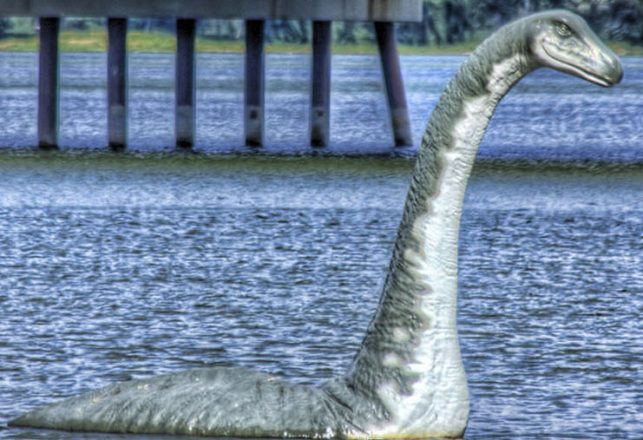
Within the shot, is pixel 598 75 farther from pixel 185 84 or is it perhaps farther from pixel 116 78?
pixel 185 84

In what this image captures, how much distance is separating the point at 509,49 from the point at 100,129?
49.3 m

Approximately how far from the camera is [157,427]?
936cm

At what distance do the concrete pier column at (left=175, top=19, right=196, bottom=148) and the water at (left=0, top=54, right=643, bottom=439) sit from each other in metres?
0.72

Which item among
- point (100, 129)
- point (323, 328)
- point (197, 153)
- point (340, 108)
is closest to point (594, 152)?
point (197, 153)

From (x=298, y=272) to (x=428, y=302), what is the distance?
1027 cm

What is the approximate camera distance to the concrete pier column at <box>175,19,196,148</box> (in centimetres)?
3872

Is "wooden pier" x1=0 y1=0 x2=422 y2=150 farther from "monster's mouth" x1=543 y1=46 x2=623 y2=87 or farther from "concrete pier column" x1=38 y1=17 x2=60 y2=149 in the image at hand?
"monster's mouth" x1=543 y1=46 x2=623 y2=87

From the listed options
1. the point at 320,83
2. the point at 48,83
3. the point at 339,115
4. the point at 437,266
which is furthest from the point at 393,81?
the point at 339,115

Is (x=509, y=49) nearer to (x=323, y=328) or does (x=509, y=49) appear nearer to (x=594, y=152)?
(x=323, y=328)

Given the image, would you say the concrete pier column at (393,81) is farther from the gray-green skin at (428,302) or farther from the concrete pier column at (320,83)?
the gray-green skin at (428,302)

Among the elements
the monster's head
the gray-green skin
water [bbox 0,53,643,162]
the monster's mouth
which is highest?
the monster's head

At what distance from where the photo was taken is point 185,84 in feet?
127

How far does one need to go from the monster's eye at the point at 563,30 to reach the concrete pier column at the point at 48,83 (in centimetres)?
2964

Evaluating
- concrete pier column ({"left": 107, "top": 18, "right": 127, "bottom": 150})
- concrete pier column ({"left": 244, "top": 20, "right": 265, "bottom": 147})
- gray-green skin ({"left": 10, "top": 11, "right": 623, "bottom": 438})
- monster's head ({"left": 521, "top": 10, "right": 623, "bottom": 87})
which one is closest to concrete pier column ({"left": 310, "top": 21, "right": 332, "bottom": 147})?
concrete pier column ({"left": 244, "top": 20, "right": 265, "bottom": 147})
